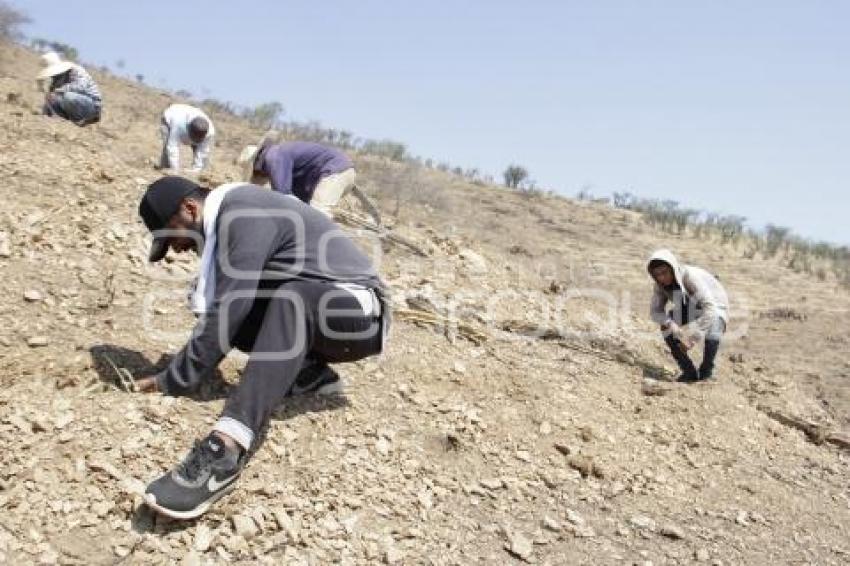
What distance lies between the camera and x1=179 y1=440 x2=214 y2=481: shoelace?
2.56m

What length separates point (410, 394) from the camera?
3.95 metres

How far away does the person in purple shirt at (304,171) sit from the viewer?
16.8 feet

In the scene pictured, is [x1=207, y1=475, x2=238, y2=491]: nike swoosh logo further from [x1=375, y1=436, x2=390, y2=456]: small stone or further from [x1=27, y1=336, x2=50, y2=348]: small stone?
[x1=27, y1=336, x2=50, y2=348]: small stone

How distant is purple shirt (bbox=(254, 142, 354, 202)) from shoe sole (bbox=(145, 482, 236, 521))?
283cm

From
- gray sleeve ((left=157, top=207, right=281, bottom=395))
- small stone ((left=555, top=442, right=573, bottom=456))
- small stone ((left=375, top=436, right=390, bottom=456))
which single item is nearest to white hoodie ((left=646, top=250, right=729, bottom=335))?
small stone ((left=555, top=442, right=573, bottom=456))

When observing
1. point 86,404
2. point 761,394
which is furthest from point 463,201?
point 86,404

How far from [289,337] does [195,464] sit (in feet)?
1.74

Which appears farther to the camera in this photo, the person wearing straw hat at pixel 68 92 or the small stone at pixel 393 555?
the person wearing straw hat at pixel 68 92

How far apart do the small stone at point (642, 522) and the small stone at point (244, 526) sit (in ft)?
5.56

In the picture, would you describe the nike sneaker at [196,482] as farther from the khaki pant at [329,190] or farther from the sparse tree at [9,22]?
the sparse tree at [9,22]

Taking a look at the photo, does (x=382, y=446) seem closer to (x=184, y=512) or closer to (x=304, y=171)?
(x=184, y=512)

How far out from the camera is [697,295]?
5.82 m

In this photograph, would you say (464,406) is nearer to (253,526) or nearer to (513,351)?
(513,351)

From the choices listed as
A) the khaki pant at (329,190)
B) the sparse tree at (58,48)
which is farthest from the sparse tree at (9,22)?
the khaki pant at (329,190)
